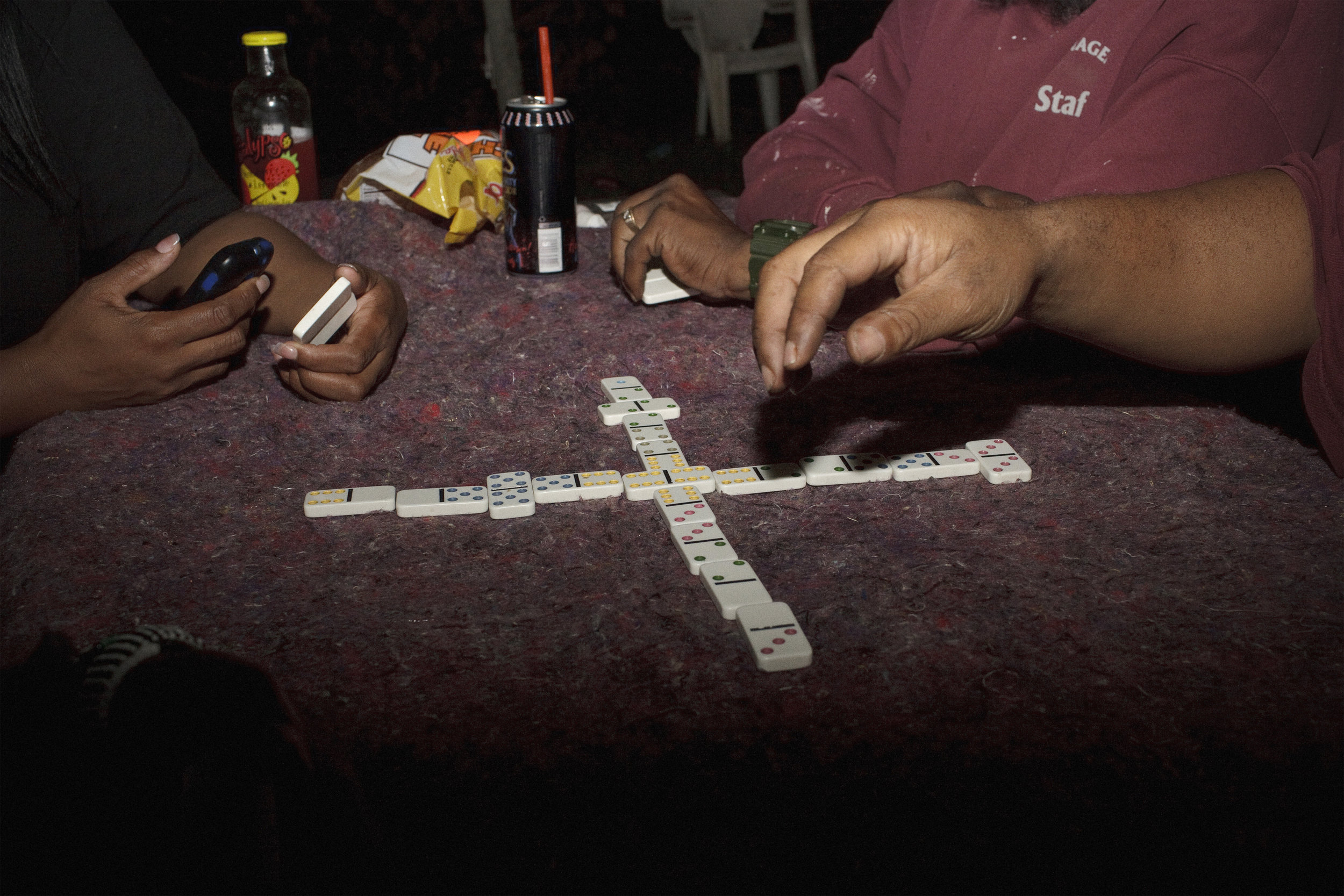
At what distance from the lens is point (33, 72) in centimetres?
123

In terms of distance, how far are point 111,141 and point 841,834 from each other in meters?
1.26

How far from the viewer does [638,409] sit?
1.15 metres

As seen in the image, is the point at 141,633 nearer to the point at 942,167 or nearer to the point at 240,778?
the point at 240,778

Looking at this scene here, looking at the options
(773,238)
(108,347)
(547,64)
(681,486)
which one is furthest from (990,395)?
(108,347)

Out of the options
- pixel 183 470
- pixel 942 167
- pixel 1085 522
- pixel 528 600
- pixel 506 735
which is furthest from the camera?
pixel 942 167

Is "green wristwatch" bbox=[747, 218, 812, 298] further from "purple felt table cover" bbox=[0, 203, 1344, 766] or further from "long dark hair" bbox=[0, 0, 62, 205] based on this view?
"long dark hair" bbox=[0, 0, 62, 205]

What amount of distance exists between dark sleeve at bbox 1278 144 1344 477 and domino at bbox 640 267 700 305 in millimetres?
776

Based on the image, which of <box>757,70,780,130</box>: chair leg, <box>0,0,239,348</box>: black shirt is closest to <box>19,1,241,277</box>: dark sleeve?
<box>0,0,239,348</box>: black shirt

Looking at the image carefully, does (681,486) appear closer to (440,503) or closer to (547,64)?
(440,503)

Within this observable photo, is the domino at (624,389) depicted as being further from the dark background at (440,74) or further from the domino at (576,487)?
the dark background at (440,74)

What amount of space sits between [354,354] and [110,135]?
1.62ft

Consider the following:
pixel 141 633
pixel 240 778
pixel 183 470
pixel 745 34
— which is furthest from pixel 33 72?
pixel 745 34

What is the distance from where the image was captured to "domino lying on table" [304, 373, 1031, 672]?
0.91 meters

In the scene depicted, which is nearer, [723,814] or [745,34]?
[723,814]
